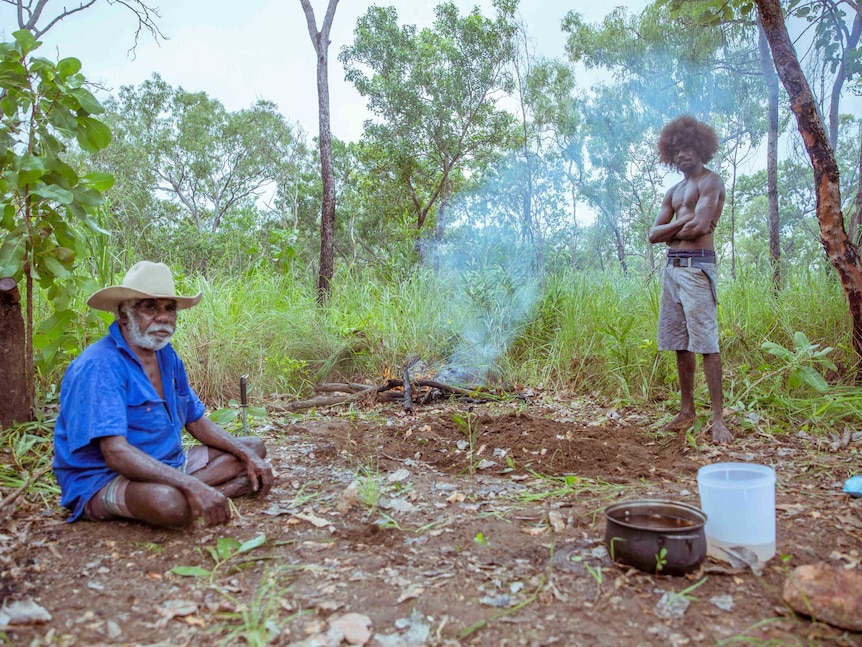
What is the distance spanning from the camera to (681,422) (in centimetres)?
432

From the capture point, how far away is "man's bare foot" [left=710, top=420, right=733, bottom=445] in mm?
4047

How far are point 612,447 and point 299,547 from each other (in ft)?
6.99

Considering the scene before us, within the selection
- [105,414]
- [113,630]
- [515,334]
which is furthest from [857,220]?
[113,630]

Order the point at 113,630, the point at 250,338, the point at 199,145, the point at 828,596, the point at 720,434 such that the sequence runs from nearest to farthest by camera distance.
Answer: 1. the point at 828,596
2. the point at 113,630
3. the point at 720,434
4. the point at 250,338
5. the point at 199,145

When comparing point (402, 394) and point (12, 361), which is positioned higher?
point (12, 361)

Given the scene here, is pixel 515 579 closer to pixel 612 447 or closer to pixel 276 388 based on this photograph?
pixel 612 447

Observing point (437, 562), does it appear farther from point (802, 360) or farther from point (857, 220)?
point (857, 220)

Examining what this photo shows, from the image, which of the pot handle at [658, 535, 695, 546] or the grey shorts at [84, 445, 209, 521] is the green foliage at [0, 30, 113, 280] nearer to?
the grey shorts at [84, 445, 209, 521]

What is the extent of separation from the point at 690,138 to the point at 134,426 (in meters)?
3.86

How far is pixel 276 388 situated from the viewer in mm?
6137

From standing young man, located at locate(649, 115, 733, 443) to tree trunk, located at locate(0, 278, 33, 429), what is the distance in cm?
400

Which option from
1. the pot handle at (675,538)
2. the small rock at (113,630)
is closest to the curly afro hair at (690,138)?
the pot handle at (675,538)

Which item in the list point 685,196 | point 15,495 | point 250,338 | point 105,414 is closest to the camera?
point 105,414

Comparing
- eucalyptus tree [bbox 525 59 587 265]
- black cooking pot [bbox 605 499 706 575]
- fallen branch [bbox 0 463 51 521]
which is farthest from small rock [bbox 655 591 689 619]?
eucalyptus tree [bbox 525 59 587 265]
